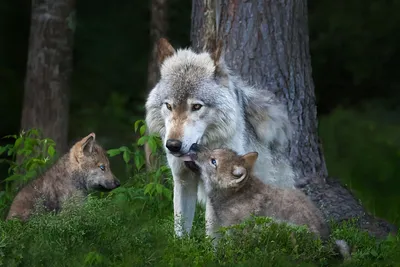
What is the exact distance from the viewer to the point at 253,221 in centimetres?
741

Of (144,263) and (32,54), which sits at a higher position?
(32,54)

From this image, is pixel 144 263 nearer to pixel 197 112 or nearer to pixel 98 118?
pixel 197 112

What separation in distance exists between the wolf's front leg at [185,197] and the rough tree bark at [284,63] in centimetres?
167

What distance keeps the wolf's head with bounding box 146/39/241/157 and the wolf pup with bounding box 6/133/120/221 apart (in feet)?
2.00

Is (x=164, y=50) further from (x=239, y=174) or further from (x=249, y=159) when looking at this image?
(x=239, y=174)

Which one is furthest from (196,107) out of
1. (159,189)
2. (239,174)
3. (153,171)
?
Answer: (153,171)

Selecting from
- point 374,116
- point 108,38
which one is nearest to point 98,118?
point 108,38

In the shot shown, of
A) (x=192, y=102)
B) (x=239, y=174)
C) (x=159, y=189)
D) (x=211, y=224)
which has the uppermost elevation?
(x=192, y=102)

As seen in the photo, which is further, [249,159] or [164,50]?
[164,50]

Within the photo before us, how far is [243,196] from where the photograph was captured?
7844 millimetres

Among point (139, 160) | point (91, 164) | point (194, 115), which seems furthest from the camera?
point (139, 160)

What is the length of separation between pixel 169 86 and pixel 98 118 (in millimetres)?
7376

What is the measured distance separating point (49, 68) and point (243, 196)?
6.12 meters

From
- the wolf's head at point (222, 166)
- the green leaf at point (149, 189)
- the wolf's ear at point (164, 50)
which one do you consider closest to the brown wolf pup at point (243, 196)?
the wolf's head at point (222, 166)
